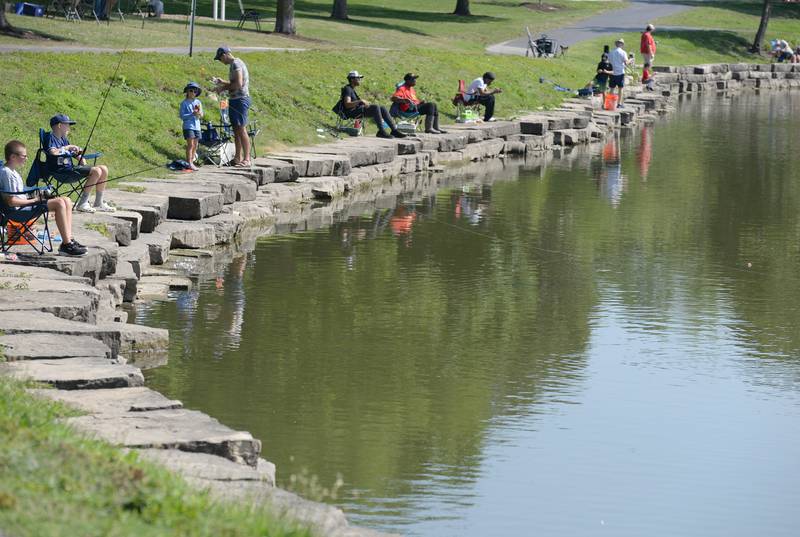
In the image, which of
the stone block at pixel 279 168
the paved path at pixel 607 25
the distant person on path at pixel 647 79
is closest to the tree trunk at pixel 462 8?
the paved path at pixel 607 25

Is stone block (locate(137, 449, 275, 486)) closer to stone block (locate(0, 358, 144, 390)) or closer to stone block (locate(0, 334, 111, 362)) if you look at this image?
stone block (locate(0, 358, 144, 390))

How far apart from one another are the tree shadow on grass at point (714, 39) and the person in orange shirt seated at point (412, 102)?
99.1 ft

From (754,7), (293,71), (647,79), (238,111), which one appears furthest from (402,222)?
(754,7)

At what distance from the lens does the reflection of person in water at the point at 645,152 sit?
1067 inches

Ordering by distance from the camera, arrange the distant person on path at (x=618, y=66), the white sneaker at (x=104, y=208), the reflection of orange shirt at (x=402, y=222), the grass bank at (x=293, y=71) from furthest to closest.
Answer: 1. the distant person on path at (x=618, y=66)
2. the grass bank at (x=293, y=71)
3. the reflection of orange shirt at (x=402, y=222)
4. the white sneaker at (x=104, y=208)

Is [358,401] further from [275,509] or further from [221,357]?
[275,509]

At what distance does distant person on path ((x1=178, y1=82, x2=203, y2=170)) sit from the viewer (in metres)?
20.1

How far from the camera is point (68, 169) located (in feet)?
51.4

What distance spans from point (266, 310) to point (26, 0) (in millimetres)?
27946

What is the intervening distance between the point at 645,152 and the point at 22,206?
62.6ft

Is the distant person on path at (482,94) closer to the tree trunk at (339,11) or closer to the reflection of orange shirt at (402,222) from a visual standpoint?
the reflection of orange shirt at (402,222)

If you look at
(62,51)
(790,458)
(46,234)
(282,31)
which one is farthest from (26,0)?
(790,458)

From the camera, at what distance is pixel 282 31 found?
1521 inches

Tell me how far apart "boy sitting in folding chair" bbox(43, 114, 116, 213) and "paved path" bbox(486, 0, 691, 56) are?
2846 centimetres
